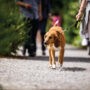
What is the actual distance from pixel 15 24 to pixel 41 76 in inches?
194

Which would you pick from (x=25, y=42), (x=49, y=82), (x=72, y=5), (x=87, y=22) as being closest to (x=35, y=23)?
(x=25, y=42)

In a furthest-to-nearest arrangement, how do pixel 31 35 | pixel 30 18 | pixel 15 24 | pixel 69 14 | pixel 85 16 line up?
1. pixel 69 14
2. pixel 31 35
3. pixel 30 18
4. pixel 15 24
5. pixel 85 16

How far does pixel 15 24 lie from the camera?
17.1m

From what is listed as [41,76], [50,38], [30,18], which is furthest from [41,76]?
[30,18]

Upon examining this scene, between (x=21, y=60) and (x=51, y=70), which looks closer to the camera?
(x=51, y=70)

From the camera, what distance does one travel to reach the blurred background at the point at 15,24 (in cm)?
1101

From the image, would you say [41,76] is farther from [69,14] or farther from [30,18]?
[69,14]

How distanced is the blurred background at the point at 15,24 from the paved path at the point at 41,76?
46 cm

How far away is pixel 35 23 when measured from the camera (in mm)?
→ 18281

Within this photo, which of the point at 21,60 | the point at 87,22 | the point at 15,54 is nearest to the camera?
the point at 87,22

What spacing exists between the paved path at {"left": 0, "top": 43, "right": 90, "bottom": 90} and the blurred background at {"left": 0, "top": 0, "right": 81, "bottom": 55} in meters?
0.46

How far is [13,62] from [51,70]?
1902 millimetres

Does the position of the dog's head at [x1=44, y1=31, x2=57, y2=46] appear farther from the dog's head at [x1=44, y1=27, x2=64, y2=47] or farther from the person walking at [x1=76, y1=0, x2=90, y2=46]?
the person walking at [x1=76, y1=0, x2=90, y2=46]

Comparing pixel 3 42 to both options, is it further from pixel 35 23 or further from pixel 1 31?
pixel 35 23
